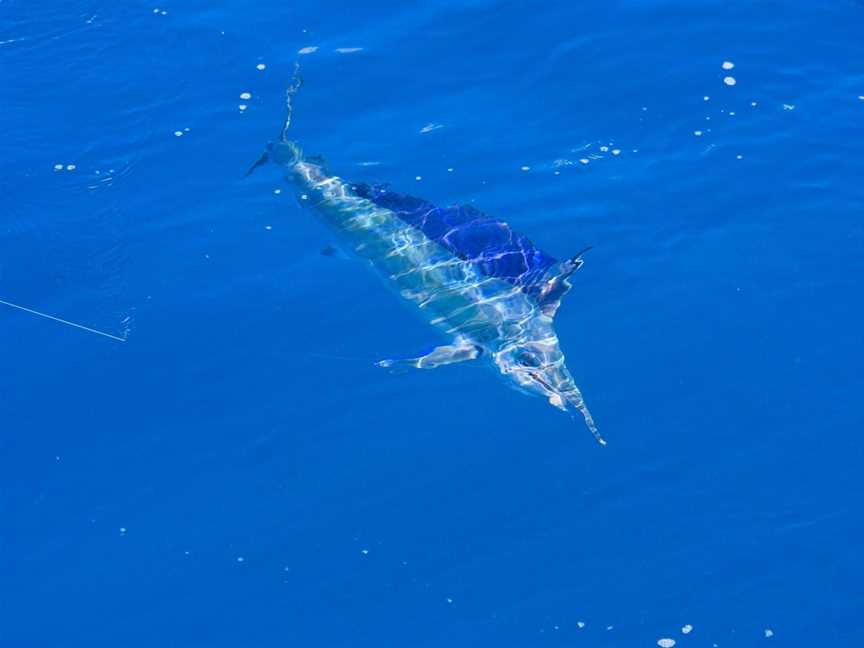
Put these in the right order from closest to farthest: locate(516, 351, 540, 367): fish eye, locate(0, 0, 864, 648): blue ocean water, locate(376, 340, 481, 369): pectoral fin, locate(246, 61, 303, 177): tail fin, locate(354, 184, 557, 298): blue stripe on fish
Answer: locate(0, 0, 864, 648): blue ocean water < locate(516, 351, 540, 367): fish eye < locate(376, 340, 481, 369): pectoral fin < locate(354, 184, 557, 298): blue stripe on fish < locate(246, 61, 303, 177): tail fin

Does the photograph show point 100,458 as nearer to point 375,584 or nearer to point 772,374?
point 375,584

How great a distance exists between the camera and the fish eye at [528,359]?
31.4ft

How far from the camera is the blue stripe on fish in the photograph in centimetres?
1030

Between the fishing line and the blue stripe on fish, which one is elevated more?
the blue stripe on fish

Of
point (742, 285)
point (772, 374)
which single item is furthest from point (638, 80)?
point (772, 374)

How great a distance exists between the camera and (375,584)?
8609mm

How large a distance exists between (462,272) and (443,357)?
108cm

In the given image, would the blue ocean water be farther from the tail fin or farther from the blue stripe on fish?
the blue stripe on fish

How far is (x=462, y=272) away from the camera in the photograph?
10.3m

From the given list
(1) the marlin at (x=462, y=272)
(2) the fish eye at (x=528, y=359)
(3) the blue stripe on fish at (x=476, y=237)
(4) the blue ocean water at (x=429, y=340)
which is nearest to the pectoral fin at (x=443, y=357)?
→ (1) the marlin at (x=462, y=272)

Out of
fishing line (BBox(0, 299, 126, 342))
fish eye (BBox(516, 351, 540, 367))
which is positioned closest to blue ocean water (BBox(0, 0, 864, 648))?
fishing line (BBox(0, 299, 126, 342))

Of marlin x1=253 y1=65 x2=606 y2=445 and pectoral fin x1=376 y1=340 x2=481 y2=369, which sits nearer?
marlin x1=253 y1=65 x2=606 y2=445

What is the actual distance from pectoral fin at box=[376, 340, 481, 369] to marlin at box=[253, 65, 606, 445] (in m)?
0.01

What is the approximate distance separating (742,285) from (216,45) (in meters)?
8.45
